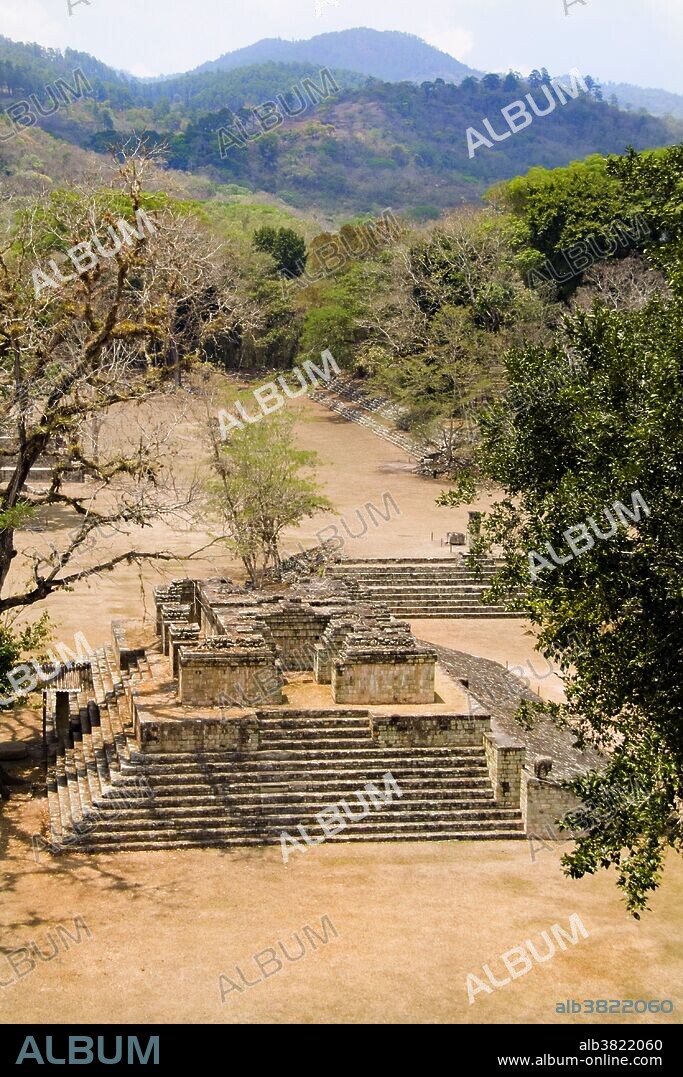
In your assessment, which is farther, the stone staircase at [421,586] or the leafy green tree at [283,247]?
the leafy green tree at [283,247]

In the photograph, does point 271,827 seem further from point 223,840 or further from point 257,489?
point 257,489

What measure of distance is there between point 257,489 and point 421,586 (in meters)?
4.51

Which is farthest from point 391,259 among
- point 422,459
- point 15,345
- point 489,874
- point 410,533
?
point 489,874

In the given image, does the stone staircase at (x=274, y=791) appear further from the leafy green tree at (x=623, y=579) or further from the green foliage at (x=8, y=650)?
the leafy green tree at (x=623, y=579)

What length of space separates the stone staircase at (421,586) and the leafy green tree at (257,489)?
1.75 meters

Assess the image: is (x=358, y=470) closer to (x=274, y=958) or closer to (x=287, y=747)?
(x=287, y=747)

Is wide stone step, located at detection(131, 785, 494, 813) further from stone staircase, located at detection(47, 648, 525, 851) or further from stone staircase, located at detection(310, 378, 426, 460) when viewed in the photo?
stone staircase, located at detection(310, 378, 426, 460)

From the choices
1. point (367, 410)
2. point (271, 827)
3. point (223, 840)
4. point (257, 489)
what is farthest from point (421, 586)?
point (367, 410)

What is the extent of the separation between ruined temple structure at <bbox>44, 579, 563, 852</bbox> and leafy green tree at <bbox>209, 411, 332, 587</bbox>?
31.4ft

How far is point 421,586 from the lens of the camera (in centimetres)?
3111

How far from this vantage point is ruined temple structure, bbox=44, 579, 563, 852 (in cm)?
1769

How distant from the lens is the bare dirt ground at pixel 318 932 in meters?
13.6

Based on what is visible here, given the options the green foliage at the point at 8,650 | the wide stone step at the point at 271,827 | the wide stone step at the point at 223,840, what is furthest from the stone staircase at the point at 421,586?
the wide stone step at the point at 223,840

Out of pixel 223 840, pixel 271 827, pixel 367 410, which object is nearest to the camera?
pixel 223 840
